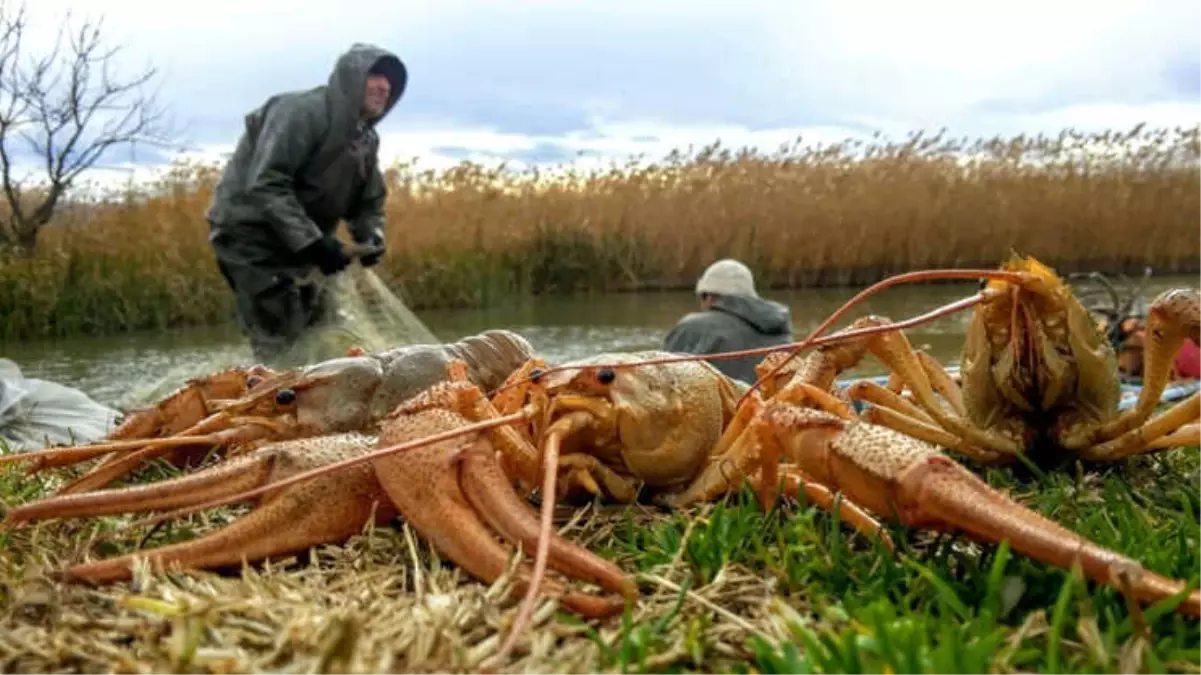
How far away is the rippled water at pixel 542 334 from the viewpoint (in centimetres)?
1042

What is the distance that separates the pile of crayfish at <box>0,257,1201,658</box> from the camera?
171cm

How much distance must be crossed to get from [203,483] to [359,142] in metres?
6.22

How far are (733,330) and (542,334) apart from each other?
5.52 meters

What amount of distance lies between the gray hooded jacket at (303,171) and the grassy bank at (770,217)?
5.88 metres

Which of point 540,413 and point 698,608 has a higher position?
point 540,413

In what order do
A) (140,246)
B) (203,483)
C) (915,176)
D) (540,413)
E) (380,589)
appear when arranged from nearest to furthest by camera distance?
(380,589) < (203,483) < (540,413) < (140,246) < (915,176)

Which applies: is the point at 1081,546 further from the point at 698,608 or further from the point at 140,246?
the point at 140,246

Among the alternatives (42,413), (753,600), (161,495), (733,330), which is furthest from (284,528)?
(733,330)

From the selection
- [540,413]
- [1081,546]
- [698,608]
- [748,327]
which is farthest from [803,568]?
[748,327]

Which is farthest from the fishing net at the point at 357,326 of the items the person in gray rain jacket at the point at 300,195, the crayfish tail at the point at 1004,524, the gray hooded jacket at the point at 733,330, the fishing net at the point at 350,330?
the crayfish tail at the point at 1004,524

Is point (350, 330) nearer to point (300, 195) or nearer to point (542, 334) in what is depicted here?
point (300, 195)

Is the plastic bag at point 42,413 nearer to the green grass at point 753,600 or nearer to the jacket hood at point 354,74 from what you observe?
the jacket hood at point 354,74

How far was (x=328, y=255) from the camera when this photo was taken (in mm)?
7828

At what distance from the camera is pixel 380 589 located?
177 cm
